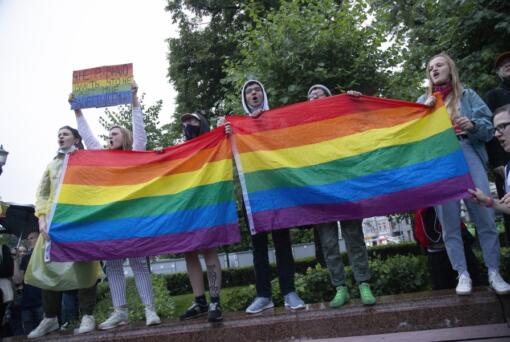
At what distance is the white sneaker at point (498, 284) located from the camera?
346 cm

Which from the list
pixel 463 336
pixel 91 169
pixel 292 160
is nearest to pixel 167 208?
pixel 91 169

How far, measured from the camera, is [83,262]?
15.4 ft

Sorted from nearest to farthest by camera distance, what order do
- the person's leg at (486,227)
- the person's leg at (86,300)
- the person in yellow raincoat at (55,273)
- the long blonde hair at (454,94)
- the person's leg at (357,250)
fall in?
the person's leg at (486,227)
the person's leg at (357,250)
the long blonde hair at (454,94)
the person in yellow raincoat at (55,273)
the person's leg at (86,300)

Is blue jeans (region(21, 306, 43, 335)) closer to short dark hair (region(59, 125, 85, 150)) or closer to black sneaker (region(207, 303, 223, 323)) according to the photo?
short dark hair (region(59, 125, 85, 150))

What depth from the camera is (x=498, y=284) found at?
3531 mm

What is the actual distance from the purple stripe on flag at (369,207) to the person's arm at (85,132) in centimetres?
223

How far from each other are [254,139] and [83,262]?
92.1 inches

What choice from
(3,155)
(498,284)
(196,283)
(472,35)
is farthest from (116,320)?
(472,35)

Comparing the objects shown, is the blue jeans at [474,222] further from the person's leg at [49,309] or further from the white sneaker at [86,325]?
the person's leg at [49,309]

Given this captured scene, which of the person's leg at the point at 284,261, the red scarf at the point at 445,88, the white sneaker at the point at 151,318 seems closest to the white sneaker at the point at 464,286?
the person's leg at the point at 284,261

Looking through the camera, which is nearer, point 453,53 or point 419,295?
point 419,295

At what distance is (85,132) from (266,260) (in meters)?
2.67

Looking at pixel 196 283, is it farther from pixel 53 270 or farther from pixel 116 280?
pixel 53 270

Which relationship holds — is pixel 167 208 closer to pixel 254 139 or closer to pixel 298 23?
pixel 254 139
